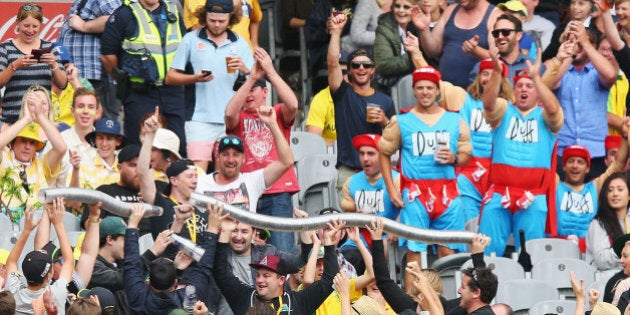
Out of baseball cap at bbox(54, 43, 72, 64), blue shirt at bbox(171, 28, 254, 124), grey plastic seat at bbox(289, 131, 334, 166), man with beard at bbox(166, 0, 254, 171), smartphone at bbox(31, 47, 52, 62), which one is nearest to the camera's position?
smartphone at bbox(31, 47, 52, 62)

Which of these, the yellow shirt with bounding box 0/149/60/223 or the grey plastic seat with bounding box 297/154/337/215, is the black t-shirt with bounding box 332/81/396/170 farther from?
the yellow shirt with bounding box 0/149/60/223

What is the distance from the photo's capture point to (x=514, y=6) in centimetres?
1700

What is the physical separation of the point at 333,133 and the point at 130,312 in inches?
189

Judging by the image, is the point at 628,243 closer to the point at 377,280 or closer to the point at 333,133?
the point at 377,280

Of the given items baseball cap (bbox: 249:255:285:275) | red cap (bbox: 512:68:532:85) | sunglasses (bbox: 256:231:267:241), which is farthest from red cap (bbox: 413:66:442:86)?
baseball cap (bbox: 249:255:285:275)

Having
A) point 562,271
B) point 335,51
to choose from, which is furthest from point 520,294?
point 335,51

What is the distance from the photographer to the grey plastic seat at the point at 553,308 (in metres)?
13.7

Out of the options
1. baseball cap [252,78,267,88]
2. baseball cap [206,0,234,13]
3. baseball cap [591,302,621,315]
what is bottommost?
baseball cap [591,302,621,315]

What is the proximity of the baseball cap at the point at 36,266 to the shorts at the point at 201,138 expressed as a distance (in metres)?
3.76

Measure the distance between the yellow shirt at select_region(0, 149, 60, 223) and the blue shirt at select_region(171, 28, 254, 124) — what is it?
1.81m

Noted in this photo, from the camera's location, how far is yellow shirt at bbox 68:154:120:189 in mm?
14648

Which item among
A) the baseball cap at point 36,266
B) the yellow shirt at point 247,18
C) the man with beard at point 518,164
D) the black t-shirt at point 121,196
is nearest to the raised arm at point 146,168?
the black t-shirt at point 121,196

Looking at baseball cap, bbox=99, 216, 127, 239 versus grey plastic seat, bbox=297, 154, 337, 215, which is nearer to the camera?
baseball cap, bbox=99, 216, 127, 239

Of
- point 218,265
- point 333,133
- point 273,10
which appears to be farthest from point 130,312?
point 273,10
